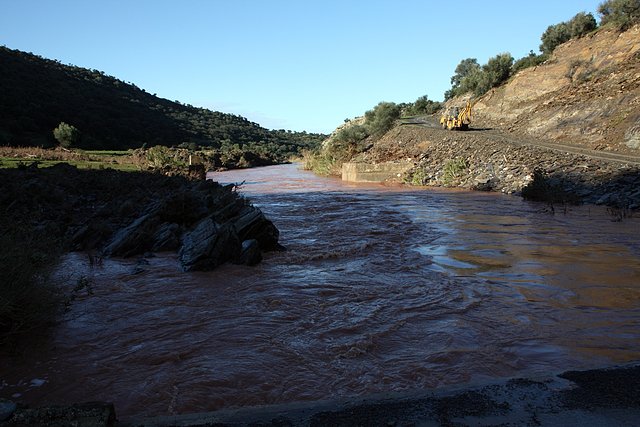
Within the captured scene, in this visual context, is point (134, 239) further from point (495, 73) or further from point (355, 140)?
point (495, 73)

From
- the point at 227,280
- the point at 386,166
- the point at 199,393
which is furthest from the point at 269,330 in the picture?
the point at 386,166

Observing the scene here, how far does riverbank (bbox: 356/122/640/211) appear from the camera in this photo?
17.9m

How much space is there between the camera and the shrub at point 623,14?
3544cm

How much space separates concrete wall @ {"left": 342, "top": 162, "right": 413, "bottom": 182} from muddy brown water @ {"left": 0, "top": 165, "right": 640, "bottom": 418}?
2240 cm

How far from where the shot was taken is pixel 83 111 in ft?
210

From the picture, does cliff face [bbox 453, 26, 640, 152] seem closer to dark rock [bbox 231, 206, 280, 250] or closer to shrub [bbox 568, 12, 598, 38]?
shrub [bbox 568, 12, 598, 38]

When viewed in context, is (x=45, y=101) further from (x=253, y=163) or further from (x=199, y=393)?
(x=199, y=393)

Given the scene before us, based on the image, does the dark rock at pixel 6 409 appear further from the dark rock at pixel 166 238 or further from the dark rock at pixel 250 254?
the dark rock at pixel 166 238

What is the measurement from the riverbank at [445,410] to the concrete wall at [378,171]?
3003cm

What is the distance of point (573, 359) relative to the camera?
491 cm

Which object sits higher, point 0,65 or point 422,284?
point 0,65

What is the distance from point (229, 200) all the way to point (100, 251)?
4.68 meters

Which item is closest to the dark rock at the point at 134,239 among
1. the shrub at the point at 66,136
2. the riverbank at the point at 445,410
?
the riverbank at the point at 445,410

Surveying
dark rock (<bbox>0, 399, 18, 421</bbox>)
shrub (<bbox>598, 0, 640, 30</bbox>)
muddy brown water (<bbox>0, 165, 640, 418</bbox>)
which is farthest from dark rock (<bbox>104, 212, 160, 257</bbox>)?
shrub (<bbox>598, 0, 640, 30</bbox>)
